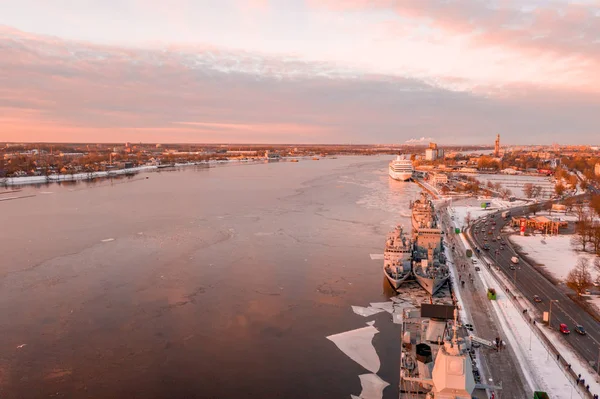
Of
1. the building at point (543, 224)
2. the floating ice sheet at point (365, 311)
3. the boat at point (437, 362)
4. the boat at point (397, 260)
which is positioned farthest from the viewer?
the building at point (543, 224)

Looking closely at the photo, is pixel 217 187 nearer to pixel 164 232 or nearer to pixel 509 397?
pixel 164 232

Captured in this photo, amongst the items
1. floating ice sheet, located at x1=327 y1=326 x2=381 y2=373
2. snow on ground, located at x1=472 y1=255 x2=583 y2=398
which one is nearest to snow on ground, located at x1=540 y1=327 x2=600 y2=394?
snow on ground, located at x1=472 y1=255 x2=583 y2=398

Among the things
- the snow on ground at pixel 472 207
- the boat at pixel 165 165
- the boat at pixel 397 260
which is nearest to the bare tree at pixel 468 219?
the snow on ground at pixel 472 207

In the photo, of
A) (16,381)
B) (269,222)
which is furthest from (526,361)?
(269,222)

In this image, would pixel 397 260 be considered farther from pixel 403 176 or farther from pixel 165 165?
pixel 165 165

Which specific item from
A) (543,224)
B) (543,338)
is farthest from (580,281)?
(543,224)

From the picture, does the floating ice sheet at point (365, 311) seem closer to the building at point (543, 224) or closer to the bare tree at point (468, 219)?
the building at point (543, 224)
